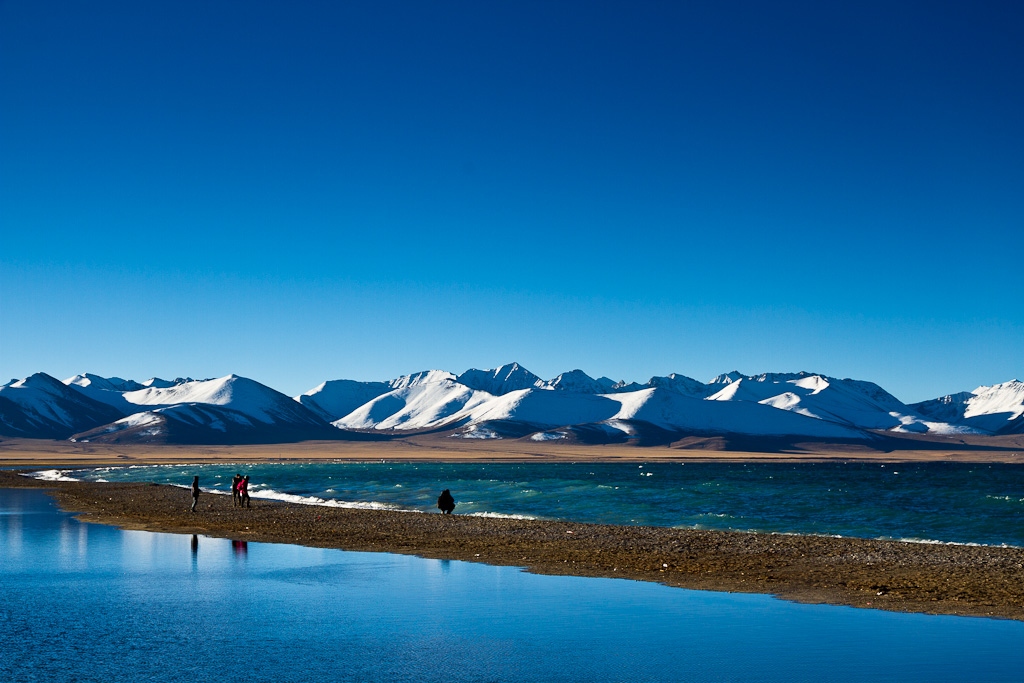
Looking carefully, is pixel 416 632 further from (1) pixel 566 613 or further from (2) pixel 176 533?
(2) pixel 176 533

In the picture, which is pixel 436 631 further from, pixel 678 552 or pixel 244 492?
pixel 244 492

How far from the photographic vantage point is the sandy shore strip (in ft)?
74.1

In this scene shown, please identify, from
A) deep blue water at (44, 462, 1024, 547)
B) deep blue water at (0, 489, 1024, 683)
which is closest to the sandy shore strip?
deep blue water at (0, 489, 1024, 683)

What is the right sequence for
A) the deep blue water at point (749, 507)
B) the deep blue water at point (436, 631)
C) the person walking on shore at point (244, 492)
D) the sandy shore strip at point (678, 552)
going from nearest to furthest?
the deep blue water at point (436, 631), the sandy shore strip at point (678, 552), the deep blue water at point (749, 507), the person walking on shore at point (244, 492)

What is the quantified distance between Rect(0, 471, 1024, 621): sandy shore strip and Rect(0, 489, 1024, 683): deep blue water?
203cm

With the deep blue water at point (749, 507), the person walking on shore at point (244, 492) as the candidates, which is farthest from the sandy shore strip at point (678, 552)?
the deep blue water at point (749, 507)

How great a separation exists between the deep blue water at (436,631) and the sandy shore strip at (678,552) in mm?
2026

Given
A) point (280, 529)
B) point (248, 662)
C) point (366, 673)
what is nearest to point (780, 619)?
point (366, 673)

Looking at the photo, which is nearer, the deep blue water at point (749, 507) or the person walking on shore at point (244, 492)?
the deep blue water at point (749, 507)

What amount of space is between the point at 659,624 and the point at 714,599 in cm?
378

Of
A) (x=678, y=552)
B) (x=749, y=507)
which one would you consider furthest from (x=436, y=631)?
(x=749, y=507)

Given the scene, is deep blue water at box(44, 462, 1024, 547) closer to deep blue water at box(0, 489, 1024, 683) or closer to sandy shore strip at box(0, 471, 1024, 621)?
sandy shore strip at box(0, 471, 1024, 621)

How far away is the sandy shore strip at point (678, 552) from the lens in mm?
22594

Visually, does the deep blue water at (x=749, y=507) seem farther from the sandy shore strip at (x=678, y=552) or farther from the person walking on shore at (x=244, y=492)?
the person walking on shore at (x=244, y=492)
